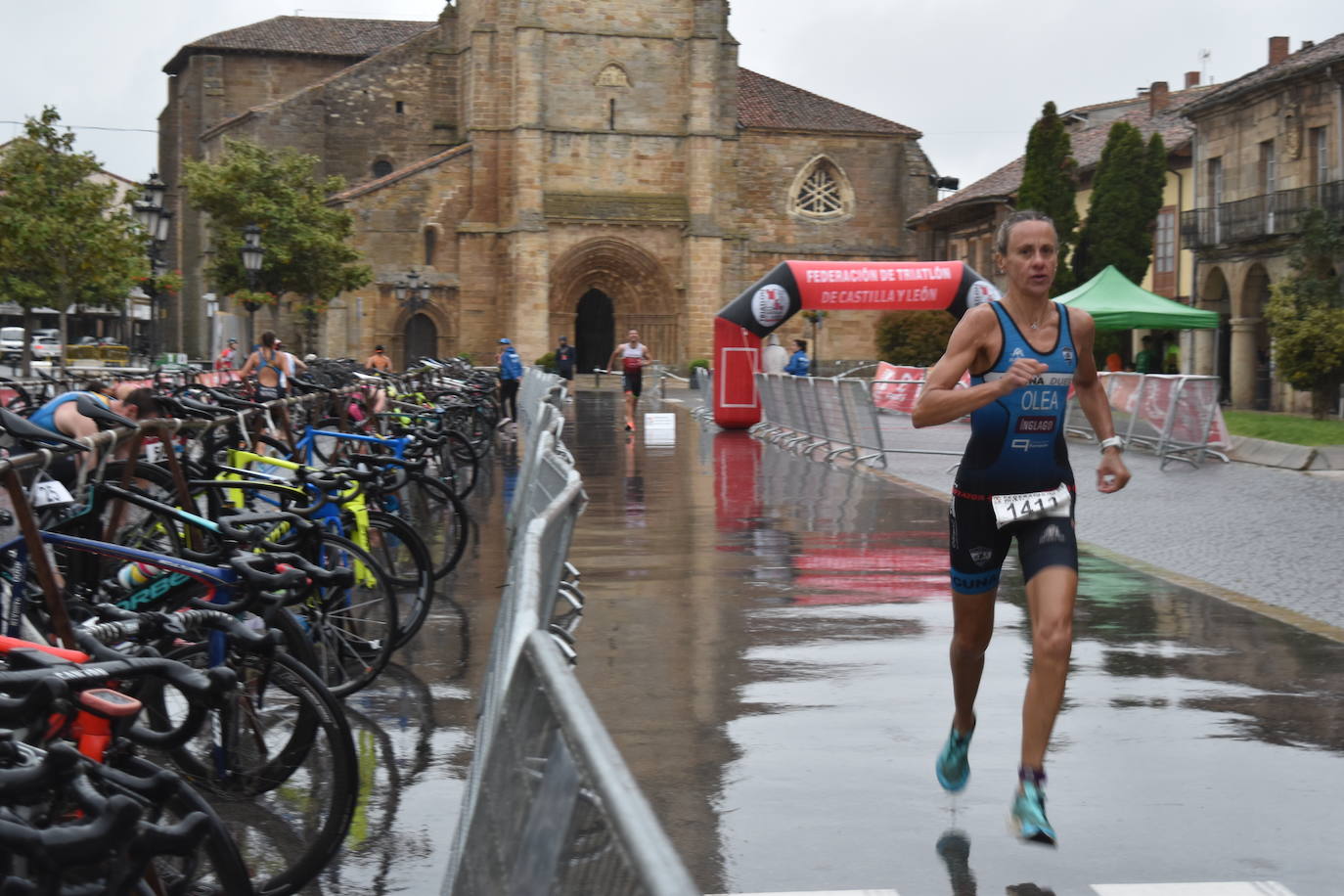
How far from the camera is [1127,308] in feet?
108

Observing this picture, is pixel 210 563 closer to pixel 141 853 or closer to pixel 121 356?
pixel 141 853

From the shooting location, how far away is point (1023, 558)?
552 centimetres

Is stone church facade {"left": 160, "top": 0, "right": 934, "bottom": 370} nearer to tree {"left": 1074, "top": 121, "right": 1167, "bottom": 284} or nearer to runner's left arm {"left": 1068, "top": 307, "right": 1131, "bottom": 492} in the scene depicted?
tree {"left": 1074, "top": 121, "right": 1167, "bottom": 284}

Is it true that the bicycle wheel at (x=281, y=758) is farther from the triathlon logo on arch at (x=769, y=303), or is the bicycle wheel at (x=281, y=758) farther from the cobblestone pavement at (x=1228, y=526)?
the triathlon logo on arch at (x=769, y=303)

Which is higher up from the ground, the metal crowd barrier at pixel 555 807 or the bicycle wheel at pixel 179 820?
the metal crowd barrier at pixel 555 807

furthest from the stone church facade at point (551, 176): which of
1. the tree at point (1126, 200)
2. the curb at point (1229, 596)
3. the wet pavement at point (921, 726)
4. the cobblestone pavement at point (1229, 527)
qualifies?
the wet pavement at point (921, 726)

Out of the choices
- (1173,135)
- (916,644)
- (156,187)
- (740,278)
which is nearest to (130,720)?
(916,644)

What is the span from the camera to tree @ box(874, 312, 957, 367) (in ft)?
176

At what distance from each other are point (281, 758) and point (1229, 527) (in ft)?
36.2

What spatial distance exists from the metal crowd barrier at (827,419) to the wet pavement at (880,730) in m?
9.98

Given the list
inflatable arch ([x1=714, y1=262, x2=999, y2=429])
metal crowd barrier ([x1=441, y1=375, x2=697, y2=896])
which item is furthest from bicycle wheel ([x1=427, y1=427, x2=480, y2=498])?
inflatable arch ([x1=714, y1=262, x2=999, y2=429])

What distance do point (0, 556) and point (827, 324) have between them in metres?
56.5

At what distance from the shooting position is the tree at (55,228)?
32.1m

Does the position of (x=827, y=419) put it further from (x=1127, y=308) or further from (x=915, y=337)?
(x=915, y=337)
